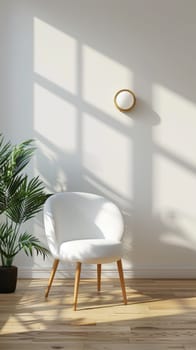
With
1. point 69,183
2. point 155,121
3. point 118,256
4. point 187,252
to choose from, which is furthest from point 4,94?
point 187,252

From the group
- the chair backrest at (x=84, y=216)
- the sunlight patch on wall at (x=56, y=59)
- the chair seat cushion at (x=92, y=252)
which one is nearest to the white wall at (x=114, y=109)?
the sunlight patch on wall at (x=56, y=59)

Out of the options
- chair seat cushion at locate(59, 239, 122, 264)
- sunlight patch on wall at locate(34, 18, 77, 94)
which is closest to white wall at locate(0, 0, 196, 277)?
sunlight patch on wall at locate(34, 18, 77, 94)

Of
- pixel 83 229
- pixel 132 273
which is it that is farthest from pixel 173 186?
pixel 83 229

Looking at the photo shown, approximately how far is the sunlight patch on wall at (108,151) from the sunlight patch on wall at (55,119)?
12 cm

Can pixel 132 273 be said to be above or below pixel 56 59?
below

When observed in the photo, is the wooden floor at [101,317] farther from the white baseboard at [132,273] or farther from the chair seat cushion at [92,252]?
the chair seat cushion at [92,252]

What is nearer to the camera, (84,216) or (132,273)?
(84,216)

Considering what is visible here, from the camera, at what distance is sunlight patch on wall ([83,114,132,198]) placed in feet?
14.7

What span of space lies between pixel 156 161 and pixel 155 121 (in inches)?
13.2

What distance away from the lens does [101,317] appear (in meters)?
3.32

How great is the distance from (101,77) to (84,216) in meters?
1.20

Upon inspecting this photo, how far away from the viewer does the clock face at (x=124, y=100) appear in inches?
173

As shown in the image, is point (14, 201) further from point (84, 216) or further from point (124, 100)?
point (124, 100)

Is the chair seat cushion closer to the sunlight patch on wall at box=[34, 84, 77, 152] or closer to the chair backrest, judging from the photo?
the chair backrest
